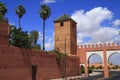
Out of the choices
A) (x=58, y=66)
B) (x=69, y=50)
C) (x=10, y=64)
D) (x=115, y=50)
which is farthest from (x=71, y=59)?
(x=10, y=64)

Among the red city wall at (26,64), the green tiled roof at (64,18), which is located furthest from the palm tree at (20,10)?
the red city wall at (26,64)

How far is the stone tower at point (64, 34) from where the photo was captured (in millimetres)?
43094

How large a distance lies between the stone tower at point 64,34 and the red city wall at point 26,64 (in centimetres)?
690

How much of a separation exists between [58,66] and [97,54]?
13.0m

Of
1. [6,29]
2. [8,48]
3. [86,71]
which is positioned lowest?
[86,71]

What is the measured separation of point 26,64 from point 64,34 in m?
19.0

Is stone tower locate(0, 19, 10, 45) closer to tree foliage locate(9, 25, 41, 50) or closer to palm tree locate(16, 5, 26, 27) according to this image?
tree foliage locate(9, 25, 41, 50)

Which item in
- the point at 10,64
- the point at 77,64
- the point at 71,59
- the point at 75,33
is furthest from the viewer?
the point at 75,33

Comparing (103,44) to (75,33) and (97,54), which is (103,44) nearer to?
(97,54)

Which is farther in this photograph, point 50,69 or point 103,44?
point 103,44

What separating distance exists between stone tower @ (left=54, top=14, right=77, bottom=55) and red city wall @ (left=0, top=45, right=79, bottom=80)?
6.90 meters

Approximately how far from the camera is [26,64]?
2580cm

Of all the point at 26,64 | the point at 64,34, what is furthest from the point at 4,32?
the point at 64,34

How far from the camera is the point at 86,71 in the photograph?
4547cm
